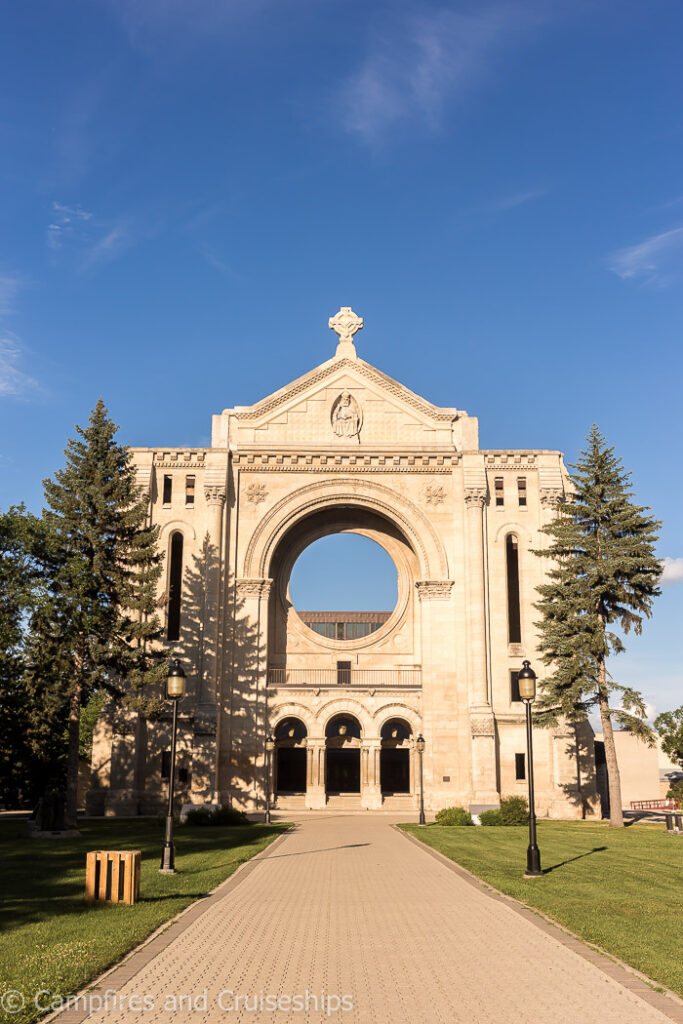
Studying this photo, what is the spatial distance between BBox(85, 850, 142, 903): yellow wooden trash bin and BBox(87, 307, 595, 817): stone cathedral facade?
28.2 meters

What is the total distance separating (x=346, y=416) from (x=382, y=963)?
3915 centimetres

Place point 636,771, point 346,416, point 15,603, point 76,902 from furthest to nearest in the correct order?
point 636,771, point 346,416, point 15,603, point 76,902

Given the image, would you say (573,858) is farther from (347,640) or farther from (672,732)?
(672,732)

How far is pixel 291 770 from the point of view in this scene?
48.8 metres

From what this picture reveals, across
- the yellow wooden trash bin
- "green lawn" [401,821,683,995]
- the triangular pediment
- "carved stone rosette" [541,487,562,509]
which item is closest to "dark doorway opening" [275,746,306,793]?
"green lawn" [401,821,683,995]

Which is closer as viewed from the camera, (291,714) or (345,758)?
(291,714)

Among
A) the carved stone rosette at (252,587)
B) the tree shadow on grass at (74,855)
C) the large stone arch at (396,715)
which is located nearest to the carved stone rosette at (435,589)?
the large stone arch at (396,715)

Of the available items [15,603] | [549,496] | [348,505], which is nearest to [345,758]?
[348,505]

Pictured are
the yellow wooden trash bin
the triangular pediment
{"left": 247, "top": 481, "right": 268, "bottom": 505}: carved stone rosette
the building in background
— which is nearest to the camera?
the yellow wooden trash bin

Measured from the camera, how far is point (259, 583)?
45375 millimetres

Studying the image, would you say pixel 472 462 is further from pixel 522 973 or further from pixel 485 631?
pixel 522 973

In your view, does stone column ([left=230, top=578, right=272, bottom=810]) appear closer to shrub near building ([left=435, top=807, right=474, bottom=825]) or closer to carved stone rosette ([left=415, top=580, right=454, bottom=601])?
carved stone rosette ([left=415, top=580, right=454, bottom=601])

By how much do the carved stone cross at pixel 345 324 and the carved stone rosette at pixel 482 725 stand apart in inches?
856

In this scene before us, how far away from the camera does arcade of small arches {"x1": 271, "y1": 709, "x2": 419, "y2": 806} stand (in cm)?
4431
